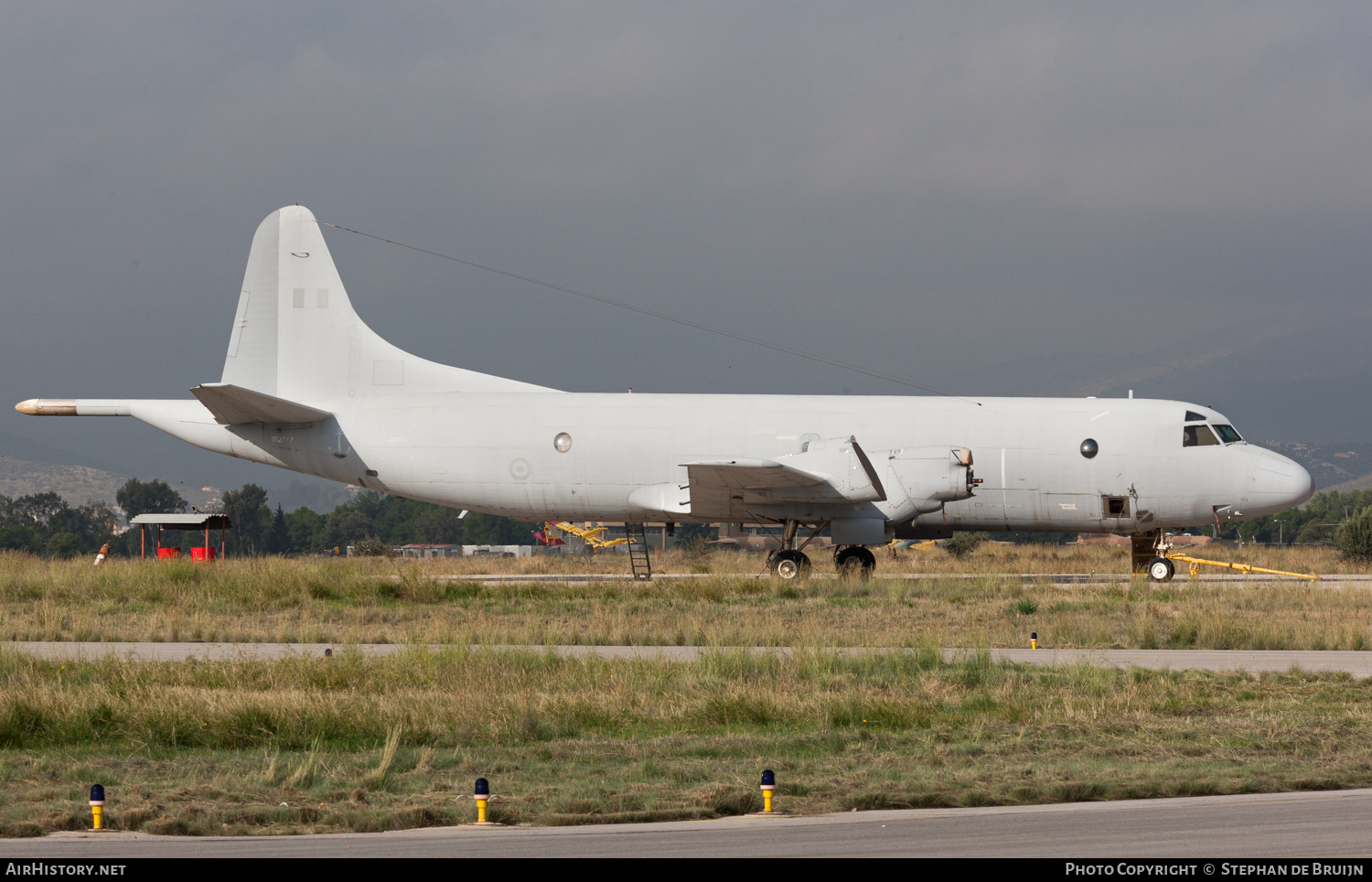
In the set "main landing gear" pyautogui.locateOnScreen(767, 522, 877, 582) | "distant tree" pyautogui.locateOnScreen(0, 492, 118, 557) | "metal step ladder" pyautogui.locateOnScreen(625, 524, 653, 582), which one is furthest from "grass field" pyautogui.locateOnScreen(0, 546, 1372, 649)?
"distant tree" pyautogui.locateOnScreen(0, 492, 118, 557)

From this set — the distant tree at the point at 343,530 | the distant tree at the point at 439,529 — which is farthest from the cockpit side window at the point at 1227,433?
the distant tree at the point at 439,529

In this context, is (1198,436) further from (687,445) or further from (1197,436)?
(687,445)

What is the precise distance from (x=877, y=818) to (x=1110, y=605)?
16687 millimetres

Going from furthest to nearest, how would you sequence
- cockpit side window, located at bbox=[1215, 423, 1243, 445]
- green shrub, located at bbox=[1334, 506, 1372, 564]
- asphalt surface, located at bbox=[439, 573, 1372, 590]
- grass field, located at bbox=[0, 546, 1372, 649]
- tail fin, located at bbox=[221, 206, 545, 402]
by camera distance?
green shrub, located at bbox=[1334, 506, 1372, 564] < tail fin, located at bbox=[221, 206, 545, 402] < asphalt surface, located at bbox=[439, 573, 1372, 590] < cockpit side window, located at bbox=[1215, 423, 1243, 445] < grass field, located at bbox=[0, 546, 1372, 649]

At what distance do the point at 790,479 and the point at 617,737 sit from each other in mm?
15293

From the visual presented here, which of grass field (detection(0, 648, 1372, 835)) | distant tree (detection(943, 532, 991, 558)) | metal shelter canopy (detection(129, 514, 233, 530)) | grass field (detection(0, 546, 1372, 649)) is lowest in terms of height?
grass field (detection(0, 648, 1372, 835))

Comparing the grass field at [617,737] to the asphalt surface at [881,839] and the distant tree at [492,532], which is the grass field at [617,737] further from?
the distant tree at [492,532]

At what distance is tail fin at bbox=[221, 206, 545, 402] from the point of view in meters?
31.3

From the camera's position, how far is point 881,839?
24.4 ft

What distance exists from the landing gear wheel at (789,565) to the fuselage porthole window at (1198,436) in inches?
361

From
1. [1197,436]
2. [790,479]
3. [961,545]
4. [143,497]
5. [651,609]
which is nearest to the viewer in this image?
[651,609]

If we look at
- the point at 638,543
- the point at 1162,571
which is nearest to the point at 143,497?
the point at 638,543

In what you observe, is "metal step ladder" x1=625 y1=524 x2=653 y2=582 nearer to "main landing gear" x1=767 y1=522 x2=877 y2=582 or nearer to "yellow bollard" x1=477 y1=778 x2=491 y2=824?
"main landing gear" x1=767 y1=522 x2=877 y2=582

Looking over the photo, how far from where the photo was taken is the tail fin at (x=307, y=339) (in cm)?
3128
